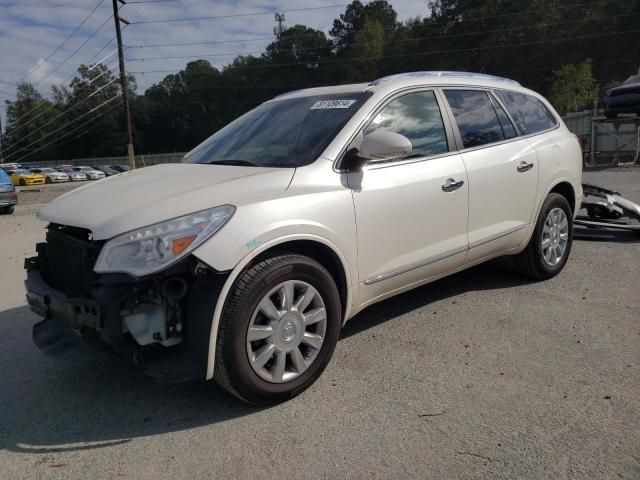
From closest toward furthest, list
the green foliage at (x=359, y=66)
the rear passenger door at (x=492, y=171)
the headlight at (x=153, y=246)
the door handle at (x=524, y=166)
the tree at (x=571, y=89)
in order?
→ the headlight at (x=153, y=246), the rear passenger door at (x=492, y=171), the door handle at (x=524, y=166), the tree at (x=571, y=89), the green foliage at (x=359, y=66)

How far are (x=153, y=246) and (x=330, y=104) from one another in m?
1.74

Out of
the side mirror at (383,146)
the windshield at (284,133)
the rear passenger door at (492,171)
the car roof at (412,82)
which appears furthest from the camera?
the rear passenger door at (492,171)

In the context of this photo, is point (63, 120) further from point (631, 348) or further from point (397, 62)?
point (631, 348)

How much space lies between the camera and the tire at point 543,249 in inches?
191

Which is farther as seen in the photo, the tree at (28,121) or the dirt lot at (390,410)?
the tree at (28,121)

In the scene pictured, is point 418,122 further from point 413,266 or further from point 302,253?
point 302,253

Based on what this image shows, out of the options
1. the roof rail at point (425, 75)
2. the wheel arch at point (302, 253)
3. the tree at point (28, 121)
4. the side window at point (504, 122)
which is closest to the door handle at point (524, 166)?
the side window at point (504, 122)

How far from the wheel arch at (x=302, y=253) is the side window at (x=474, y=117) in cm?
156

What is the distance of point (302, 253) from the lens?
3.17 meters

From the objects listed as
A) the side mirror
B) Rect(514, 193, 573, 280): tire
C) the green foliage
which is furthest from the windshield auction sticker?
the green foliage

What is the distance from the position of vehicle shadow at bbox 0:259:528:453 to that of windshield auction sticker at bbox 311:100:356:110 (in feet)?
5.34

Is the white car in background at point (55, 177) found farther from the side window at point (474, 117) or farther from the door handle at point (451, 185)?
the door handle at point (451, 185)

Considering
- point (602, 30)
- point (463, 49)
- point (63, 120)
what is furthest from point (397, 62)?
point (63, 120)

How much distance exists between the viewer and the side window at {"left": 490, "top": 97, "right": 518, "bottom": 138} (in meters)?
4.61
